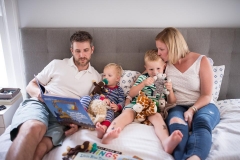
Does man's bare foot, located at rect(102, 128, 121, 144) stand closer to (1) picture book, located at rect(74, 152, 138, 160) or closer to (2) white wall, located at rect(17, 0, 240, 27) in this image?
(1) picture book, located at rect(74, 152, 138, 160)

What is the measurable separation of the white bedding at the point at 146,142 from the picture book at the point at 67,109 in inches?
3.8

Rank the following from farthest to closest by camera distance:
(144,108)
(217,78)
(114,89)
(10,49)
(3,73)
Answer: (3,73) → (10,49) → (217,78) → (114,89) → (144,108)

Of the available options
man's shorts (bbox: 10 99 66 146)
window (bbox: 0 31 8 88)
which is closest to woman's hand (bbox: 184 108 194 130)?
man's shorts (bbox: 10 99 66 146)

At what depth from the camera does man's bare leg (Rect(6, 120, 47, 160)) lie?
1.10 metres

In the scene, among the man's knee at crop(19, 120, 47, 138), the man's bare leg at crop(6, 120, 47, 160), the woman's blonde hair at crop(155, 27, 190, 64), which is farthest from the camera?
the woman's blonde hair at crop(155, 27, 190, 64)

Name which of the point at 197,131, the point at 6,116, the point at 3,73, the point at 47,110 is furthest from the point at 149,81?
the point at 3,73

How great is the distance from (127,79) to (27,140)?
3.21 ft

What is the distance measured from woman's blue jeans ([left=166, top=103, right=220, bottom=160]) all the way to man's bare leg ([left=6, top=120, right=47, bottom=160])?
2.85ft

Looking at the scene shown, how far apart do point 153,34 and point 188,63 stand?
47cm

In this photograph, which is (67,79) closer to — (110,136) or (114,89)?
(114,89)

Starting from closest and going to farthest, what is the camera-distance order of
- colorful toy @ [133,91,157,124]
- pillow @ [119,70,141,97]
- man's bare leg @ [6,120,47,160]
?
man's bare leg @ [6,120,47,160], colorful toy @ [133,91,157,124], pillow @ [119,70,141,97]

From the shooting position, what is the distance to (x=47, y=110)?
1529 millimetres

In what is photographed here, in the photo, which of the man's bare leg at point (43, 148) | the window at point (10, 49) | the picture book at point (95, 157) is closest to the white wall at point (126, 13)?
the window at point (10, 49)

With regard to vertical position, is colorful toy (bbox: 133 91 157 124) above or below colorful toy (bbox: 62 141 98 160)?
above
